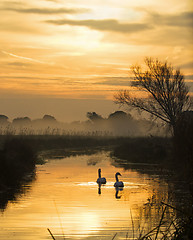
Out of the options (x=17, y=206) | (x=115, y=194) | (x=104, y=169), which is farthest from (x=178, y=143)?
(x=17, y=206)

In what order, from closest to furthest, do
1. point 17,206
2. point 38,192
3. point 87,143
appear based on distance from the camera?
point 17,206, point 38,192, point 87,143

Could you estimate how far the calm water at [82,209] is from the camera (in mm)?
10695

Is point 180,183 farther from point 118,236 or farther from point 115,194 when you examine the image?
point 118,236

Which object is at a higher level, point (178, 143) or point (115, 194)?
point (178, 143)

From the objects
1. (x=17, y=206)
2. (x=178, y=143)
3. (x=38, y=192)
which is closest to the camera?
(x=17, y=206)

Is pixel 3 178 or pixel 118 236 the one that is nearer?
pixel 118 236

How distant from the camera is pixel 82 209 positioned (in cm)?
1356

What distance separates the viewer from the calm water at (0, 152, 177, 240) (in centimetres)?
1070

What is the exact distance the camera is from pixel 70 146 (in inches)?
1922

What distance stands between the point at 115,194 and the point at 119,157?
61.6 feet

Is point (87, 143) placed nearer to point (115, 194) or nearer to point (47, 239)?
point (115, 194)

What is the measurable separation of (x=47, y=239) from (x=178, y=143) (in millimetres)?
11947

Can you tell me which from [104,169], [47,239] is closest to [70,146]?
[104,169]

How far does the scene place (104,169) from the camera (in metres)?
27.0
